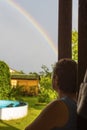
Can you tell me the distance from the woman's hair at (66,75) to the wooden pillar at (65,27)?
2.71 ft

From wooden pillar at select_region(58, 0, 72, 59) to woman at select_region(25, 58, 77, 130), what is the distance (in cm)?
89

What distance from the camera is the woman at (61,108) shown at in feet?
6.71

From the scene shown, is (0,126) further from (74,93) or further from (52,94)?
(74,93)

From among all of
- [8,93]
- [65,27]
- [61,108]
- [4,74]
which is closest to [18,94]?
[8,93]

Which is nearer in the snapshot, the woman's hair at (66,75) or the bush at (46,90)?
the woman's hair at (66,75)

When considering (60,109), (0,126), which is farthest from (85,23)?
(0,126)

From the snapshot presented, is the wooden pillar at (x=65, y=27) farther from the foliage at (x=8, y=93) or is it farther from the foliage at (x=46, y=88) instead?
the foliage at (x=46, y=88)

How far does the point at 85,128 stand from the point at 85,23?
700mm

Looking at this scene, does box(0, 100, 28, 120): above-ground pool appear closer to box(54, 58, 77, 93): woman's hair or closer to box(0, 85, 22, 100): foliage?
box(0, 85, 22, 100): foliage

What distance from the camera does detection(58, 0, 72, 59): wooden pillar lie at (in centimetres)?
302

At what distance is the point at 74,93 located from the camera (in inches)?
88.5

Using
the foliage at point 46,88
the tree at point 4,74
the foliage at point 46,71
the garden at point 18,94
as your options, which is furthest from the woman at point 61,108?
the foliage at point 46,71

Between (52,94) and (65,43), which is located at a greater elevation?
(65,43)

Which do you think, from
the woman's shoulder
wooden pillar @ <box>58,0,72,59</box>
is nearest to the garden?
wooden pillar @ <box>58,0,72,59</box>
